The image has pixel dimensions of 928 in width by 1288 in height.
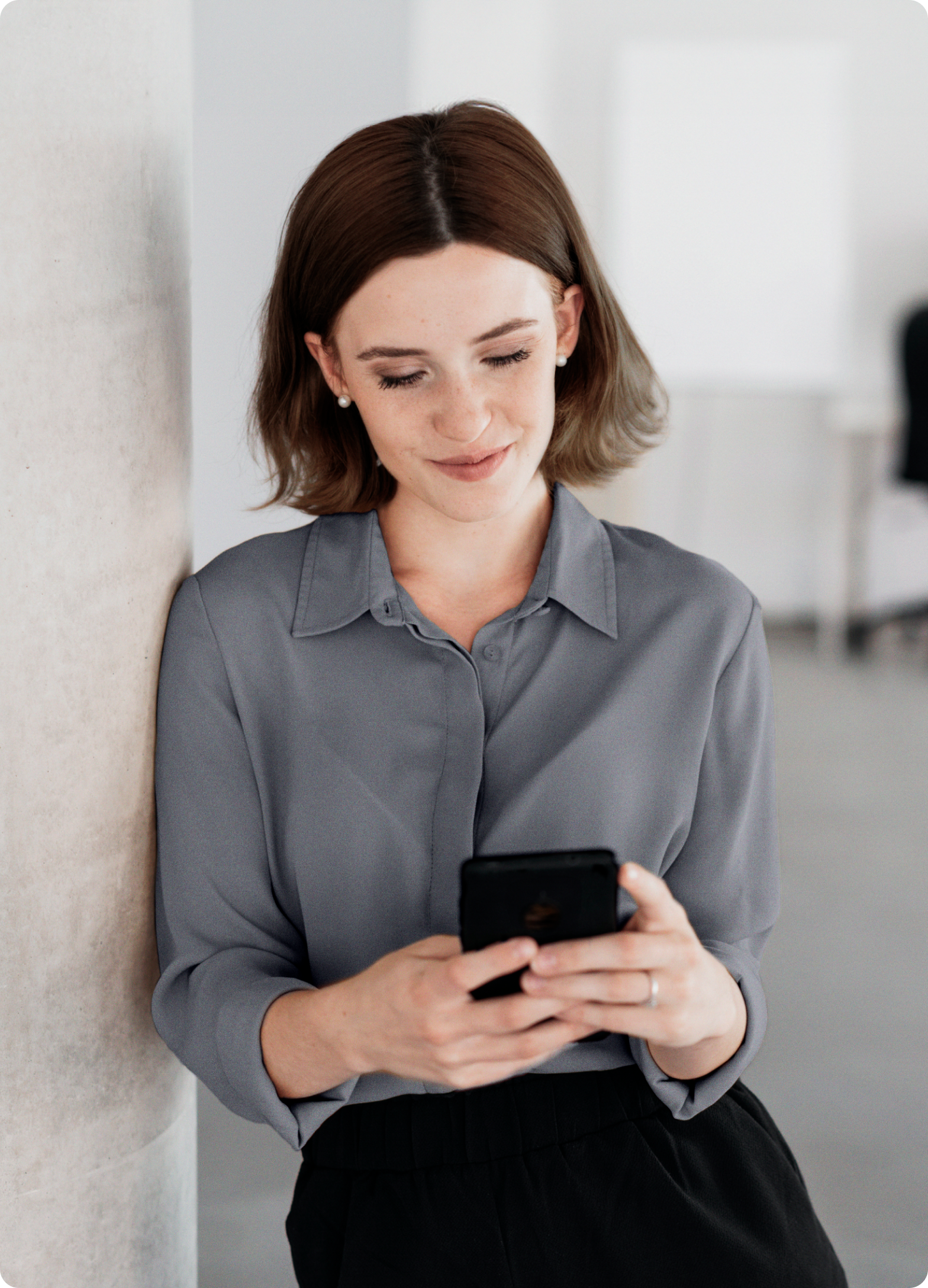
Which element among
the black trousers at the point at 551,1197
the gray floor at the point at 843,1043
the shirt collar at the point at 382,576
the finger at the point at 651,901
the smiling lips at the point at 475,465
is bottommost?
the gray floor at the point at 843,1043

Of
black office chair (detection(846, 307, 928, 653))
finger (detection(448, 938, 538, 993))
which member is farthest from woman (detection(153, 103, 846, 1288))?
black office chair (detection(846, 307, 928, 653))

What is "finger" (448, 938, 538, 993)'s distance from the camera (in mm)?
858

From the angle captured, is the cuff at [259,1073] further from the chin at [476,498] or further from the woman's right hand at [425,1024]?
the chin at [476,498]

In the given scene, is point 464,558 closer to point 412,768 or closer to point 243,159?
point 412,768

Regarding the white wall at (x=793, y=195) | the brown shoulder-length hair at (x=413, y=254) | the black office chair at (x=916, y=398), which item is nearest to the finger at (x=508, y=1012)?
the brown shoulder-length hair at (x=413, y=254)

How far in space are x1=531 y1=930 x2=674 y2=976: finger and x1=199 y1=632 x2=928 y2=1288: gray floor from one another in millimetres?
1155

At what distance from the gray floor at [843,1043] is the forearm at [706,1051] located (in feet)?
3.07

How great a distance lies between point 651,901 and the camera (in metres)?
0.92

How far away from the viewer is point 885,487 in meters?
5.66

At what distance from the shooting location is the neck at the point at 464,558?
A: 4.13 ft

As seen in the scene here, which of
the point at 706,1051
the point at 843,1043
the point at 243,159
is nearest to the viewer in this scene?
the point at 706,1051

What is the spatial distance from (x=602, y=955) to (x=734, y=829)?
1.17ft

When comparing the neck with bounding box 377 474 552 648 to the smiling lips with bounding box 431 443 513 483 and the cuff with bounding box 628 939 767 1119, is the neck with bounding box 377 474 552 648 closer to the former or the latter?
the smiling lips with bounding box 431 443 513 483

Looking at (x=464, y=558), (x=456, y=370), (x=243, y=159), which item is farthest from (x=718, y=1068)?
(x=243, y=159)
